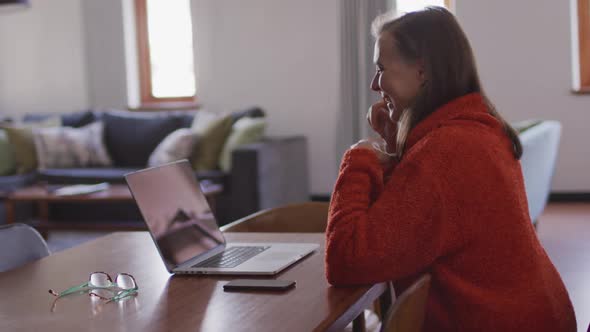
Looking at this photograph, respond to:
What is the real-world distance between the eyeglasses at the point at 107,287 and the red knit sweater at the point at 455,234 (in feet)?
1.22

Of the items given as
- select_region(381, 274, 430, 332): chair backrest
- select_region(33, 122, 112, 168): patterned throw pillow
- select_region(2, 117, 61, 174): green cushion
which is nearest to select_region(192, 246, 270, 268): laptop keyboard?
select_region(381, 274, 430, 332): chair backrest

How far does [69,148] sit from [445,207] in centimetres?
567

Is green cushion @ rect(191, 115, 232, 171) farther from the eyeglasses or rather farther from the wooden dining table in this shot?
the eyeglasses

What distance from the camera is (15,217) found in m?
6.16

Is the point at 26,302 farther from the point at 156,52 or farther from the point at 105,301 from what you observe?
the point at 156,52

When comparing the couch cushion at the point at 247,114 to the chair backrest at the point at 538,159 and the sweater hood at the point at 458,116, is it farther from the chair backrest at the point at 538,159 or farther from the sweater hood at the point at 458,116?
the sweater hood at the point at 458,116

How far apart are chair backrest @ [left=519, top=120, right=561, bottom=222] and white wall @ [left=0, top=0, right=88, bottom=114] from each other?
173 inches

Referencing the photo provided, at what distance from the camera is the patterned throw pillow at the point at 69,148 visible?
669 centimetres

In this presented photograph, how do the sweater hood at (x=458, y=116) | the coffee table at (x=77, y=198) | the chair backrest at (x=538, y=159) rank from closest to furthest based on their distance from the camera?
the sweater hood at (x=458, y=116) → the chair backrest at (x=538, y=159) → the coffee table at (x=77, y=198)

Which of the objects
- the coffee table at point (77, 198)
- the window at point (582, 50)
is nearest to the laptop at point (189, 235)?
the coffee table at point (77, 198)

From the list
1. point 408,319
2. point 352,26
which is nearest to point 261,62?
point 352,26

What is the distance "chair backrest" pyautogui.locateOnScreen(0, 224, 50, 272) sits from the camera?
78.6 inches

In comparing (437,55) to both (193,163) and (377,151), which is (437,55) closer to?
(377,151)

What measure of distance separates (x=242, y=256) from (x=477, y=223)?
56cm
